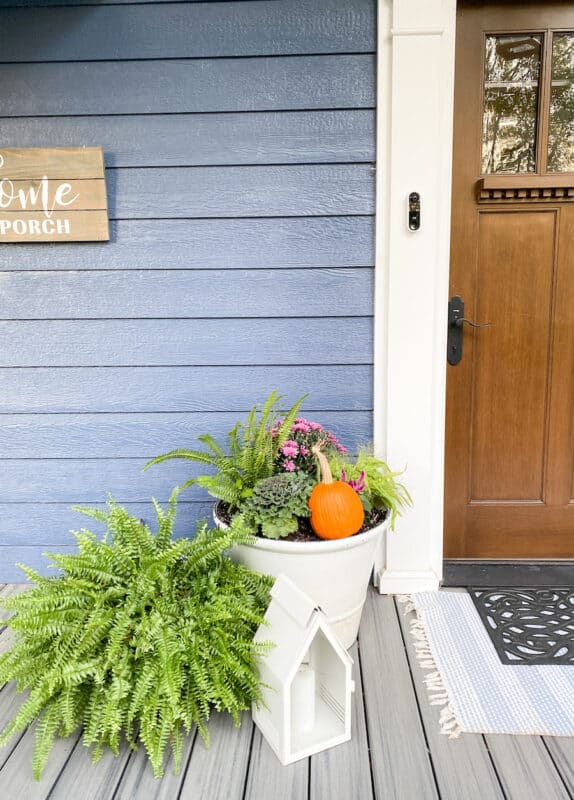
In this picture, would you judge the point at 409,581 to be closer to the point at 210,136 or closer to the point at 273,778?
the point at 273,778

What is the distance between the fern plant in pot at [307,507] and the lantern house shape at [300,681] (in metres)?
0.16

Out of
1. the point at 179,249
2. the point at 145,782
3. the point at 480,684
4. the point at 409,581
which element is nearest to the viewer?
the point at 145,782

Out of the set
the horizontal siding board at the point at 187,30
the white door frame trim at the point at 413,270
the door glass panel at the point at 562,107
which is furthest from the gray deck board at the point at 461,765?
the horizontal siding board at the point at 187,30

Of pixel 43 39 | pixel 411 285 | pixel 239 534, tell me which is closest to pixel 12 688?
pixel 239 534

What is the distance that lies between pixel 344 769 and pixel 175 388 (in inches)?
50.9

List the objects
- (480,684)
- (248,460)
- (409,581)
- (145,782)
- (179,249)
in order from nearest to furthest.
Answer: (145,782) → (480,684) → (248,460) → (179,249) → (409,581)

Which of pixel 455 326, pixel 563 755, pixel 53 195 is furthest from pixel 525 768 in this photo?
pixel 53 195

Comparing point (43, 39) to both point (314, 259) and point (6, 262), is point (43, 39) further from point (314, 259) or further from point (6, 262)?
point (314, 259)

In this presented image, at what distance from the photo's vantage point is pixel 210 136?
75.0 inches

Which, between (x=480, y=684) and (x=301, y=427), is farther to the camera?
(x=301, y=427)

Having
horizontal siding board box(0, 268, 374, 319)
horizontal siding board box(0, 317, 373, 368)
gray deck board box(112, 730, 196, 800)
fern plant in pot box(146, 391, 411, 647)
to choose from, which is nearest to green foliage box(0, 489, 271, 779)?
gray deck board box(112, 730, 196, 800)

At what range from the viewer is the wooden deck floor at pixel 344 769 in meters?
1.25

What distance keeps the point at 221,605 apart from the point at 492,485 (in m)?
1.28

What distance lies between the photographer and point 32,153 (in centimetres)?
189
